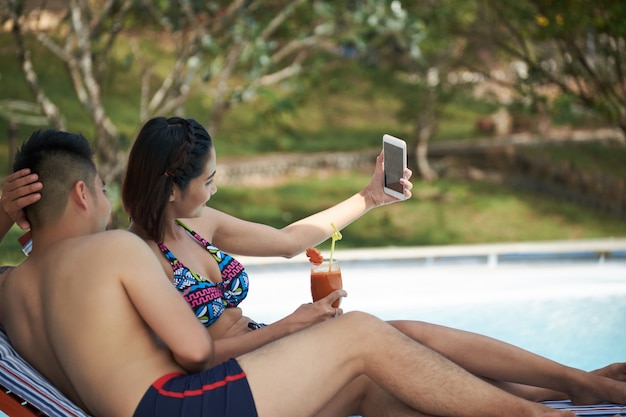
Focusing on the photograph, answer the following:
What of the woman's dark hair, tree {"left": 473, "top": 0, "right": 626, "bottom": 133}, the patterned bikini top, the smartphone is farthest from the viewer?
tree {"left": 473, "top": 0, "right": 626, "bottom": 133}

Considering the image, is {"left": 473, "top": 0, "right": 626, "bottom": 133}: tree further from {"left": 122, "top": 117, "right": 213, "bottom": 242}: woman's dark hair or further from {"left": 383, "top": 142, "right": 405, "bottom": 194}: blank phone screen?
{"left": 122, "top": 117, "right": 213, "bottom": 242}: woman's dark hair

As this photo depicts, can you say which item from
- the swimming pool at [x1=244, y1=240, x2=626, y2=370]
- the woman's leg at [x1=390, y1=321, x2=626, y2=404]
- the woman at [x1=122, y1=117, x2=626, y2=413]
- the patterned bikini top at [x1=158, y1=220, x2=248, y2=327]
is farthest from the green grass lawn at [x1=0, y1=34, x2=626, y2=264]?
the woman's leg at [x1=390, y1=321, x2=626, y2=404]

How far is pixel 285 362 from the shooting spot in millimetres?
2539

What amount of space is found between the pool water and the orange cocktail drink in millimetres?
3406

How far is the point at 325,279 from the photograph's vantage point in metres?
2.88

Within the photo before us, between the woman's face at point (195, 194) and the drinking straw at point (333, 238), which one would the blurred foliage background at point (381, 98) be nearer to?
the drinking straw at point (333, 238)

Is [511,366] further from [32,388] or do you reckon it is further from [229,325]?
[32,388]

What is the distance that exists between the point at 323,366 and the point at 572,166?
11338 mm

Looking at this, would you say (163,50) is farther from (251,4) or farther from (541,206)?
(251,4)

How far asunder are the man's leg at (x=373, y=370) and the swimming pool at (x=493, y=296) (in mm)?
3474

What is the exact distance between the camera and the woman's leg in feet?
9.80

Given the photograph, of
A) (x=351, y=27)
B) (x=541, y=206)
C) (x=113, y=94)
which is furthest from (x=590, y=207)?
(x=113, y=94)

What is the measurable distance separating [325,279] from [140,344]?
668 millimetres

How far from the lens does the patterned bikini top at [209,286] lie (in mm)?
2832
